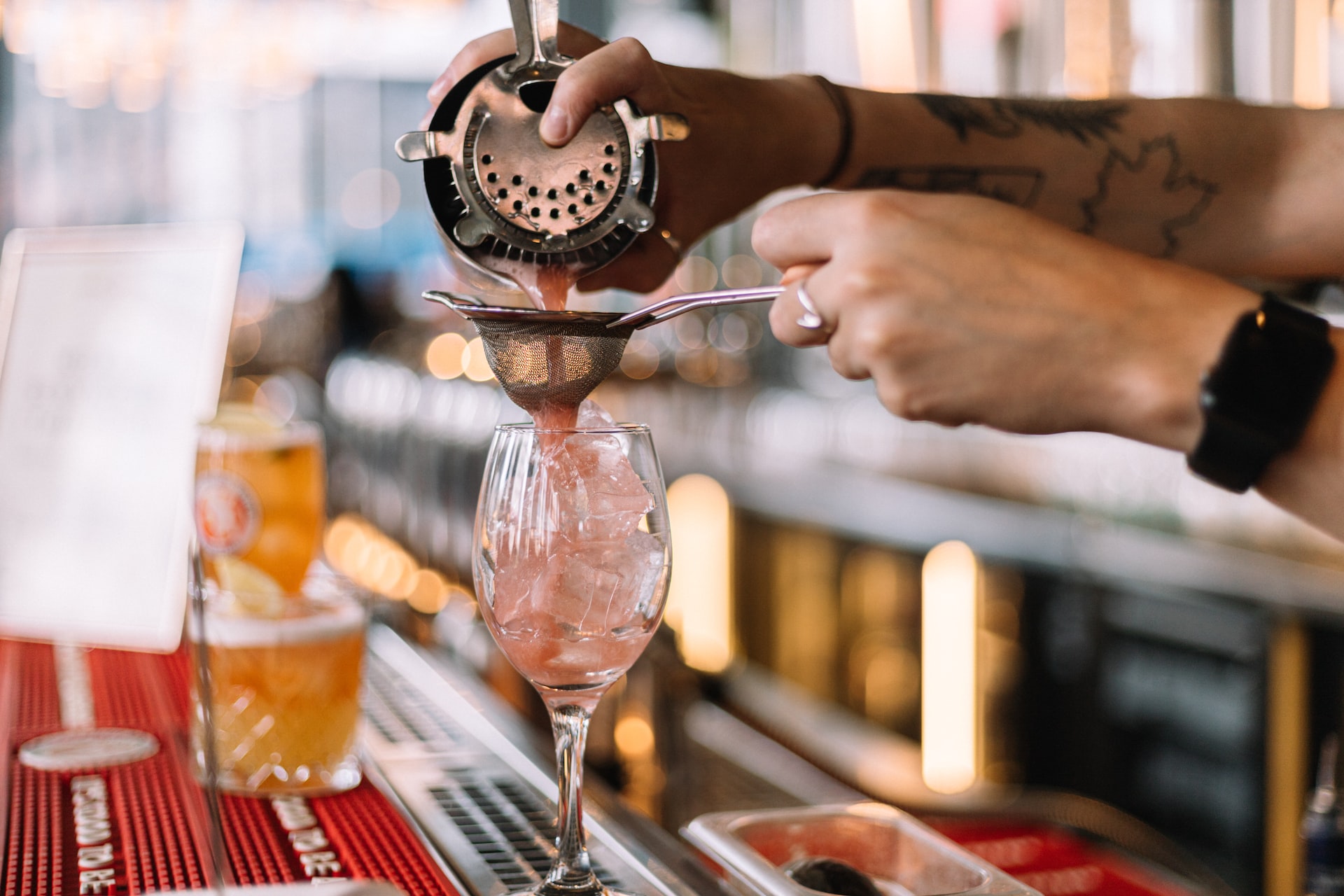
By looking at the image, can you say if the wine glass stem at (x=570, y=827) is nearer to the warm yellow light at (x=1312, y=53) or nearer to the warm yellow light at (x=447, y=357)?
the warm yellow light at (x=1312, y=53)

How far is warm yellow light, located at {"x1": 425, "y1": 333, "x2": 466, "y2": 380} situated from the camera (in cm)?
543

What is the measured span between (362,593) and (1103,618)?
268 centimetres

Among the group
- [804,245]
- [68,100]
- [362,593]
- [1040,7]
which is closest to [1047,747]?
[1040,7]

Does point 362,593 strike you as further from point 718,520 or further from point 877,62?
point 877,62

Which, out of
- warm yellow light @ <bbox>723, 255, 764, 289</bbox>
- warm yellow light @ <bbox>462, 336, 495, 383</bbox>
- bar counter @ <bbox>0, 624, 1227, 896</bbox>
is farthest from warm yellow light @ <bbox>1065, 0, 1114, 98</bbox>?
bar counter @ <bbox>0, 624, 1227, 896</bbox>

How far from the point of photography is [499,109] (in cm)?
102

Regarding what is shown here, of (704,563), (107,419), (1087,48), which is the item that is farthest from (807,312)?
(704,563)

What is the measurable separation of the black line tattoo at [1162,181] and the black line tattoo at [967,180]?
0.22 ft

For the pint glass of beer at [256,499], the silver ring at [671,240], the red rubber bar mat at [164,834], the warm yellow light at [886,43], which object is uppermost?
the warm yellow light at [886,43]

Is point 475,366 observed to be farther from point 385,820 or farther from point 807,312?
point 807,312

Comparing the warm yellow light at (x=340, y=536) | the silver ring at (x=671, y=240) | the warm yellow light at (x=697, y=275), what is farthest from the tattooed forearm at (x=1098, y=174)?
the warm yellow light at (x=697, y=275)

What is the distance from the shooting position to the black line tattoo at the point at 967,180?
4.50 ft

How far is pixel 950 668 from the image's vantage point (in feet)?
13.2

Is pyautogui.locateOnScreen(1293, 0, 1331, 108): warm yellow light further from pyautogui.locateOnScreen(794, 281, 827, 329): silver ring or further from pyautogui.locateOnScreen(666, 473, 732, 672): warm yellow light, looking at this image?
pyautogui.locateOnScreen(794, 281, 827, 329): silver ring
